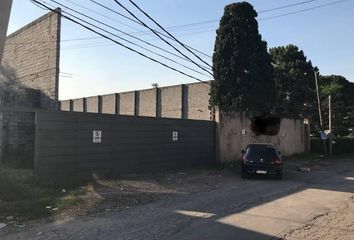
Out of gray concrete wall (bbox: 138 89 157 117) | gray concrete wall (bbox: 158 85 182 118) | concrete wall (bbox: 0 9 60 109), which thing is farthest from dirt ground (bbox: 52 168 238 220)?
gray concrete wall (bbox: 138 89 157 117)

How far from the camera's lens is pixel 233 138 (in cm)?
2788

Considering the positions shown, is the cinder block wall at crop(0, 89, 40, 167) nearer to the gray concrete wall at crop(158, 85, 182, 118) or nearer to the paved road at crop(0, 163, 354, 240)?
the paved road at crop(0, 163, 354, 240)

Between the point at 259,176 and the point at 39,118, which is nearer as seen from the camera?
the point at 39,118

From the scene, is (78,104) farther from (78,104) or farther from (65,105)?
(65,105)

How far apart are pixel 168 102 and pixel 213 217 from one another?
136 feet

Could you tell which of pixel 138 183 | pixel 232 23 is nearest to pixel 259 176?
pixel 138 183

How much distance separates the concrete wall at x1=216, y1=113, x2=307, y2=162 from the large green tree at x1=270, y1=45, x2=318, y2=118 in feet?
34.4

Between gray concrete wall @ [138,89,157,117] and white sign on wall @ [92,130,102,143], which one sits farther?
gray concrete wall @ [138,89,157,117]

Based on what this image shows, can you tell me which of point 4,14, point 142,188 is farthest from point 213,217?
point 4,14

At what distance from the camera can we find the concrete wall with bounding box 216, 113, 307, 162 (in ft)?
87.1

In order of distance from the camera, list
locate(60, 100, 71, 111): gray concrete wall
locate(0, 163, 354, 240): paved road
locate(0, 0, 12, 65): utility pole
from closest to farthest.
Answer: locate(0, 0, 12, 65): utility pole < locate(0, 163, 354, 240): paved road < locate(60, 100, 71, 111): gray concrete wall

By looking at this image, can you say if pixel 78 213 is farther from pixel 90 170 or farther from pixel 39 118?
pixel 90 170

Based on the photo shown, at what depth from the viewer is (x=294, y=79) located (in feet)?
166

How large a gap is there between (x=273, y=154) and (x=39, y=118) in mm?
10349
